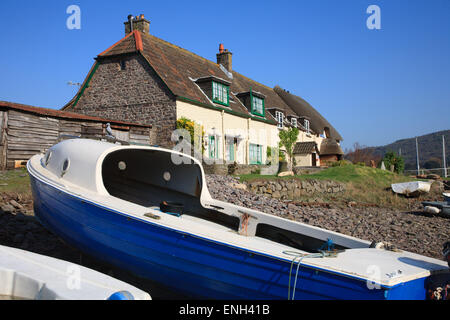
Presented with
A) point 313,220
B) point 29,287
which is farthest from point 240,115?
point 29,287

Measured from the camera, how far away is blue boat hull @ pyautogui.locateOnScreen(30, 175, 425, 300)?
3.48m

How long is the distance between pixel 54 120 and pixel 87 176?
11240mm

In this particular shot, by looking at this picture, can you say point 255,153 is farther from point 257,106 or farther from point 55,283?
point 55,283

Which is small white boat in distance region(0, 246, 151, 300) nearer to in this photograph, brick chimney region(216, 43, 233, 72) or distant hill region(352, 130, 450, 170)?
brick chimney region(216, 43, 233, 72)

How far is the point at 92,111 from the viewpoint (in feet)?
64.2

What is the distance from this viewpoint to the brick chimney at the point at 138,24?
2108 cm

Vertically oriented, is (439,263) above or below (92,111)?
below

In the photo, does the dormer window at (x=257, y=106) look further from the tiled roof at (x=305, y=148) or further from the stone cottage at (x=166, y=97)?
the tiled roof at (x=305, y=148)

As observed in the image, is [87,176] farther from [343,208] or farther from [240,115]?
[240,115]

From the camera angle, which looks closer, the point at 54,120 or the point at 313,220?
the point at 313,220

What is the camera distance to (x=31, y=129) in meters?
14.2

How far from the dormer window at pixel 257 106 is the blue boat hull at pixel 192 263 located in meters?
19.4

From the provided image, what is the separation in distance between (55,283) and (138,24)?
20.9 metres

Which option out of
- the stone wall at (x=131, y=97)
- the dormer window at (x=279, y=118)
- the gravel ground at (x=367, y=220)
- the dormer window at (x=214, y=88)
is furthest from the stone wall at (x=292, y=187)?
the dormer window at (x=279, y=118)
